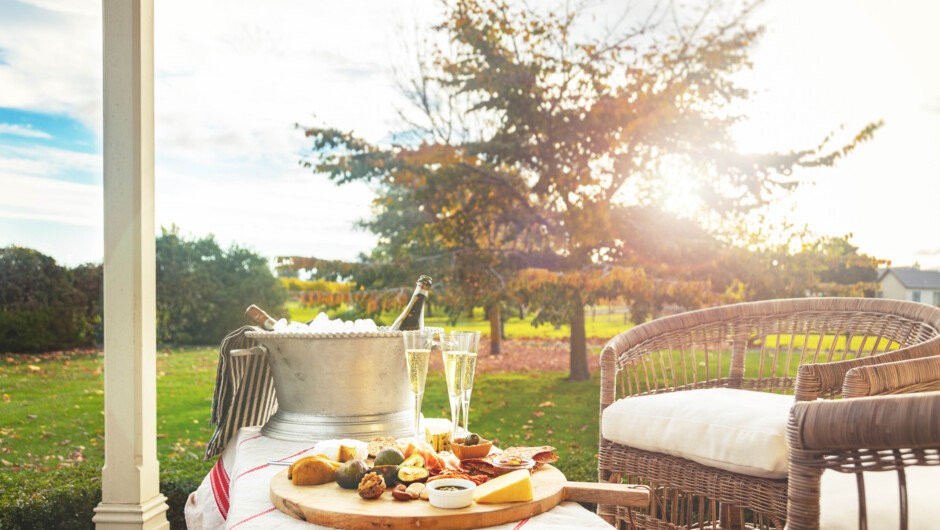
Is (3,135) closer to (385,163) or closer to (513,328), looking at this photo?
(385,163)

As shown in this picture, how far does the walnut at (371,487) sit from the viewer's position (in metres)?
0.93

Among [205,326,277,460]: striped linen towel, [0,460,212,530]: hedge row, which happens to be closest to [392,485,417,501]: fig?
[205,326,277,460]: striped linen towel

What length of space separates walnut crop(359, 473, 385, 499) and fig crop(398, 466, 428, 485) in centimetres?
5

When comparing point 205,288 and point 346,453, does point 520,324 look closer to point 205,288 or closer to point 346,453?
point 205,288

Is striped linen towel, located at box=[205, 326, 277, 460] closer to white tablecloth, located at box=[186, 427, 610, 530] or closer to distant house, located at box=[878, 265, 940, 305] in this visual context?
white tablecloth, located at box=[186, 427, 610, 530]

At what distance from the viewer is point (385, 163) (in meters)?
5.89

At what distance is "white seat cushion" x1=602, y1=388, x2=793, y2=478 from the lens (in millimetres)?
1353

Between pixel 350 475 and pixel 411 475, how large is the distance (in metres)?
0.10

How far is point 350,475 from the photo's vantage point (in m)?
0.99

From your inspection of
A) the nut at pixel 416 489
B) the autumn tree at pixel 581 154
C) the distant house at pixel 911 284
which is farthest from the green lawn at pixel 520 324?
the nut at pixel 416 489

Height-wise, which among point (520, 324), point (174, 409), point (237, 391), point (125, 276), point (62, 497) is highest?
point (125, 276)

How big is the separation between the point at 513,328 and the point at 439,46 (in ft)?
11.7

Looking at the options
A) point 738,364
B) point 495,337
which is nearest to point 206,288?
point 495,337

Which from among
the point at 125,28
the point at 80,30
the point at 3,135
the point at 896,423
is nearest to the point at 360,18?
the point at 80,30
